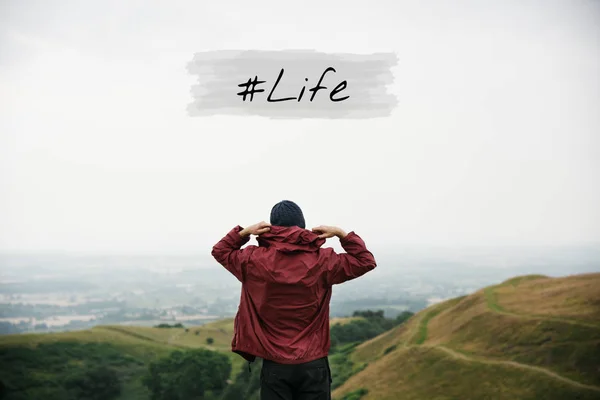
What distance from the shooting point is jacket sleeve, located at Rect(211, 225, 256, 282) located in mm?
3766

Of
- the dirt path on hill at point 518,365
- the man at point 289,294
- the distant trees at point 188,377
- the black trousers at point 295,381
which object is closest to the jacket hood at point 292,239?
the man at point 289,294

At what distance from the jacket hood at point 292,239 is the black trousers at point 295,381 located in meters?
0.81

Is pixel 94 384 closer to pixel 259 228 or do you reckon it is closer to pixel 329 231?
pixel 259 228

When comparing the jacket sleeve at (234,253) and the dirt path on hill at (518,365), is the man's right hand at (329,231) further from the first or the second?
the dirt path on hill at (518,365)

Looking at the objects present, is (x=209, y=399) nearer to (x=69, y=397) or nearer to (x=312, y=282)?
(x=69, y=397)

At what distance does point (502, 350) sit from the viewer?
563 inches

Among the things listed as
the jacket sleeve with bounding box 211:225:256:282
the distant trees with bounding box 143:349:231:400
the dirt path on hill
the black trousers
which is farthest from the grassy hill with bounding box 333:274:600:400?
the jacket sleeve with bounding box 211:225:256:282

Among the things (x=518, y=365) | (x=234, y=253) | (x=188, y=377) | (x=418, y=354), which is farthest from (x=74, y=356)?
(x=234, y=253)

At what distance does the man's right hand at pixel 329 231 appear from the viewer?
3834 millimetres

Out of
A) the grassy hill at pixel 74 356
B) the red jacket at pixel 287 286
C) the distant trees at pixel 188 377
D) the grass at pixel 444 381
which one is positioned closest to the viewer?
the red jacket at pixel 287 286

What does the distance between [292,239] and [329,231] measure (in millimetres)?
300

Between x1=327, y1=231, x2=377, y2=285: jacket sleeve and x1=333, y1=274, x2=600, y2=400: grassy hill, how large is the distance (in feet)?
33.7

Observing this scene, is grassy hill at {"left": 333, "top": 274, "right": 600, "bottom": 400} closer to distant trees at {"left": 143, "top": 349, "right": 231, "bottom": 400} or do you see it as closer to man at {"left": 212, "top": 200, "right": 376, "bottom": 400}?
distant trees at {"left": 143, "top": 349, "right": 231, "bottom": 400}

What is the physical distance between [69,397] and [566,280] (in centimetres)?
1683
